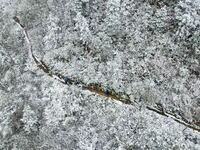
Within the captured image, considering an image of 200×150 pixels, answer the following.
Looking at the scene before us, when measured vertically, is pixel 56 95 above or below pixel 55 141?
above

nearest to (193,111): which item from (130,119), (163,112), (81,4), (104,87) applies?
(163,112)

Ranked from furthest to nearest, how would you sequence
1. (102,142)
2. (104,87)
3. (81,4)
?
(81,4) < (104,87) < (102,142)

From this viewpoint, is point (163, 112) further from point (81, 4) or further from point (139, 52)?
point (81, 4)

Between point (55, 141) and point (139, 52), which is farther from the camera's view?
point (139, 52)

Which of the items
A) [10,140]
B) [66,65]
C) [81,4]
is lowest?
[10,140]

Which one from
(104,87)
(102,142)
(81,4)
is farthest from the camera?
(81,4)

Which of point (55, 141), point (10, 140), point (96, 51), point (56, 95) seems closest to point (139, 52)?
point (96, 51)

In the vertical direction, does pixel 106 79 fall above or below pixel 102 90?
above
